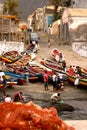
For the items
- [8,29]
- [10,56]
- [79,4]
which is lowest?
[10,56]

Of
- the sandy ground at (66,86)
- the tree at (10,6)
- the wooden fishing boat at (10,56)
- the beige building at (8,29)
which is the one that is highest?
the tree at (10,6)

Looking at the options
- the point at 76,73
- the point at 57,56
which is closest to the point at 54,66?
the point at 76,73

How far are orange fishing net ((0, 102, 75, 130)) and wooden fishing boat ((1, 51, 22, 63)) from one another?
31.6 m

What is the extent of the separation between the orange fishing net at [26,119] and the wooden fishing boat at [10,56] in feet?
104

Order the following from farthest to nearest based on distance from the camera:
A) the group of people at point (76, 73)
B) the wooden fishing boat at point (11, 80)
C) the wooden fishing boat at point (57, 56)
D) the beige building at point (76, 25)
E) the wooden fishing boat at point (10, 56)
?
1. the beige building at point (76, 25)
2. the wooden fishing boat at point (57, 56)
3. the wooden fishing boat at point (10, 56)
4. the group of people at point (76, 73)
5. the wooden fishing boat at point (11, 80)

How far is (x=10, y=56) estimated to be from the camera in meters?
38.8

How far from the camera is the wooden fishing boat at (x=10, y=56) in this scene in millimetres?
37656

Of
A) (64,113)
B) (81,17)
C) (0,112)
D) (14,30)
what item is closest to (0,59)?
(14,30)

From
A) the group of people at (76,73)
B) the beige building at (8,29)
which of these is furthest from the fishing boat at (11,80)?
the beige building at (8,29)

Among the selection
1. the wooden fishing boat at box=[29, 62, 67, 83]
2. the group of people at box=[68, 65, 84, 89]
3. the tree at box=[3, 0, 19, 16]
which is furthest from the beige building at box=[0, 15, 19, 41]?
the tree at box=[3, 0, 19, 16]

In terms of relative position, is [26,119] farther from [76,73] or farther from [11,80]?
[76,73]

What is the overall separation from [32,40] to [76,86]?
20.0 meters

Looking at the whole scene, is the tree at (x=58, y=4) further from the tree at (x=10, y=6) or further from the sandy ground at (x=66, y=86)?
the sandy ground at (x=66, y=86)

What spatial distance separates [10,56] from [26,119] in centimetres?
3329
